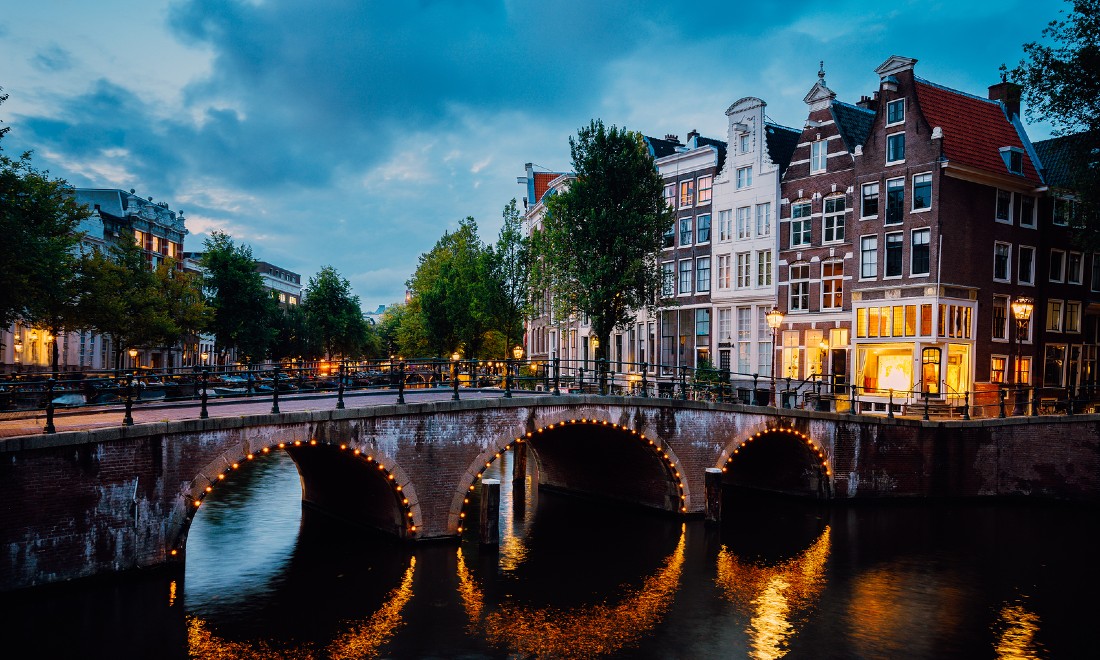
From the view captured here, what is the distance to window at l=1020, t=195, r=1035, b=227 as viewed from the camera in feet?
126

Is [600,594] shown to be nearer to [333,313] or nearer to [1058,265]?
[1058,265]

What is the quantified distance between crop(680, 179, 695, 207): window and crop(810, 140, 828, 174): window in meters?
7.98

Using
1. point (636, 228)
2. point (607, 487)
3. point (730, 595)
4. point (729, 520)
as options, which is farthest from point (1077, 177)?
point (730, 595)

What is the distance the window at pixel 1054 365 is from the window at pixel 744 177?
16455 mm

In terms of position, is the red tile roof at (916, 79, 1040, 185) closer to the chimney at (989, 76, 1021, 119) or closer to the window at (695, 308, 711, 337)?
the chimney at (989, 76, 1021, 119)

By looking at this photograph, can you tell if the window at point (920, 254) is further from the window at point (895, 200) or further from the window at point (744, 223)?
the window at point (744, 223)

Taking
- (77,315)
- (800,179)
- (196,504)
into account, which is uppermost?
(800,179)

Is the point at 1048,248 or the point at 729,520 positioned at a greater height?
the point at 1048,248

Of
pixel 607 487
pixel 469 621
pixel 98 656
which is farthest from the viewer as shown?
pixel 607 487

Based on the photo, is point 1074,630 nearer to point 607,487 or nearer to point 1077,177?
point 607,487

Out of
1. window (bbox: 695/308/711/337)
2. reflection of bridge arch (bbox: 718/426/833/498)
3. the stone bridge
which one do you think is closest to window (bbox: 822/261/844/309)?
window (bbox: 695/308/711/337)

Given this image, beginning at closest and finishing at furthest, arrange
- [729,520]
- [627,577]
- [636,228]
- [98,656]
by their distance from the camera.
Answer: [98,656] < [627,577] < [729,520] < [636,228]

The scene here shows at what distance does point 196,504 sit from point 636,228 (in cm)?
2301

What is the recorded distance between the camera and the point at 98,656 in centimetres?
1455
